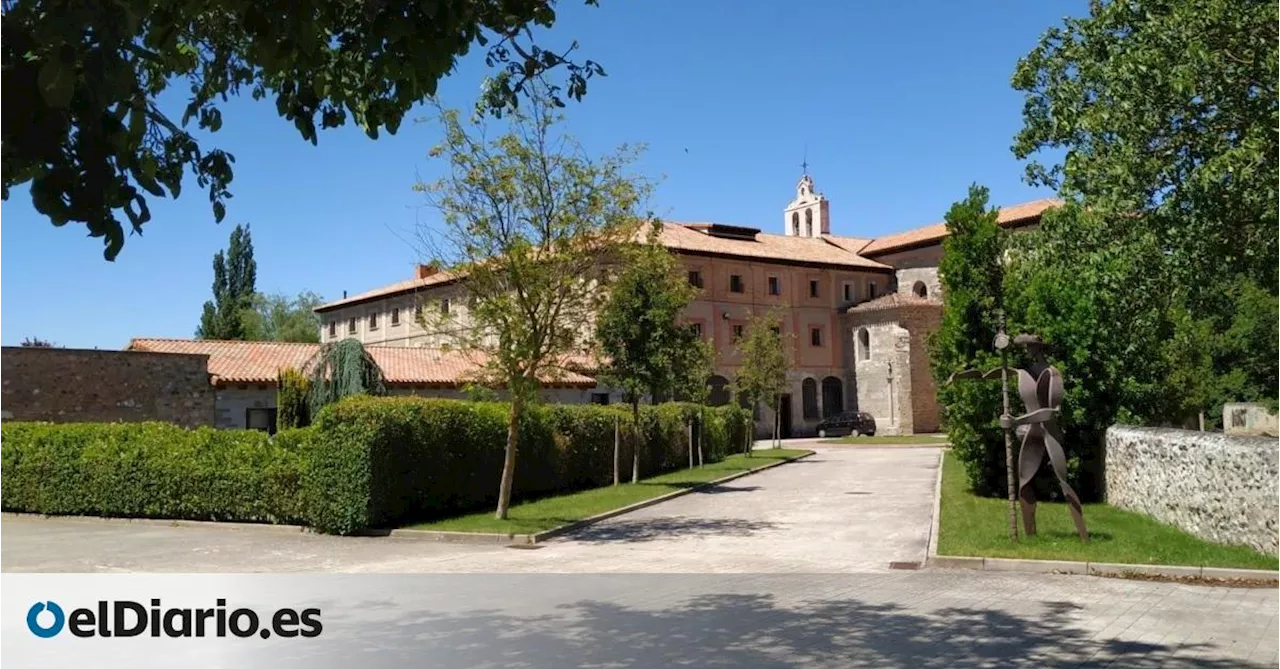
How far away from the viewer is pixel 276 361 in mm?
32875

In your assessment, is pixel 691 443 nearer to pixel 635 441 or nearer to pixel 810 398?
pixel 635 441

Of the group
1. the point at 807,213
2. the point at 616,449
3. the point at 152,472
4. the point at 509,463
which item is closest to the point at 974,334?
the point at 616,449

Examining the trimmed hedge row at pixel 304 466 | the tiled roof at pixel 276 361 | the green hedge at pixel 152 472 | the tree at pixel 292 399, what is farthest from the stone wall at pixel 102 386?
the green hedge at pixel 152 472

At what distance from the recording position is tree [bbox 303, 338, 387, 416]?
28.3 metres

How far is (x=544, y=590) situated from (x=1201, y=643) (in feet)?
19.7

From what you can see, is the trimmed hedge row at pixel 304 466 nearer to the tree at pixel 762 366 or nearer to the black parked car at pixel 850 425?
the tree at pixel 762 366

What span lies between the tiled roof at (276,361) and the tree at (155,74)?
894 inches

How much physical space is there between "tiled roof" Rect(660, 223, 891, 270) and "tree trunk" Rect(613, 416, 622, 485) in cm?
2420

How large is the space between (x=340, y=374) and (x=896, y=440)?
28321mm

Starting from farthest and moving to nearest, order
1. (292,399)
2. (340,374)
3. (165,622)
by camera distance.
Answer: (340,374) → (292,399) → (165,622)

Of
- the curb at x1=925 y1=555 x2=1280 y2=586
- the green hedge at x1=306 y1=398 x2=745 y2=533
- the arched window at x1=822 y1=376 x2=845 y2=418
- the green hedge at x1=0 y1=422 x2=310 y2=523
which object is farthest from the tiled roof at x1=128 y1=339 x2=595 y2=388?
the arched window at x1=822 y1=376 x2=845 y2=418

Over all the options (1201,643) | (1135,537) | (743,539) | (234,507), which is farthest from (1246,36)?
(234,507)

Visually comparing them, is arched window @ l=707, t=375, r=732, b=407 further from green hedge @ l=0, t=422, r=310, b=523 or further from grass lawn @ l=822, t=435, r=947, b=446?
green hedge @ l=0, t=422, r=310, b=523

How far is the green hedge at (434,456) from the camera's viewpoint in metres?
15.8
